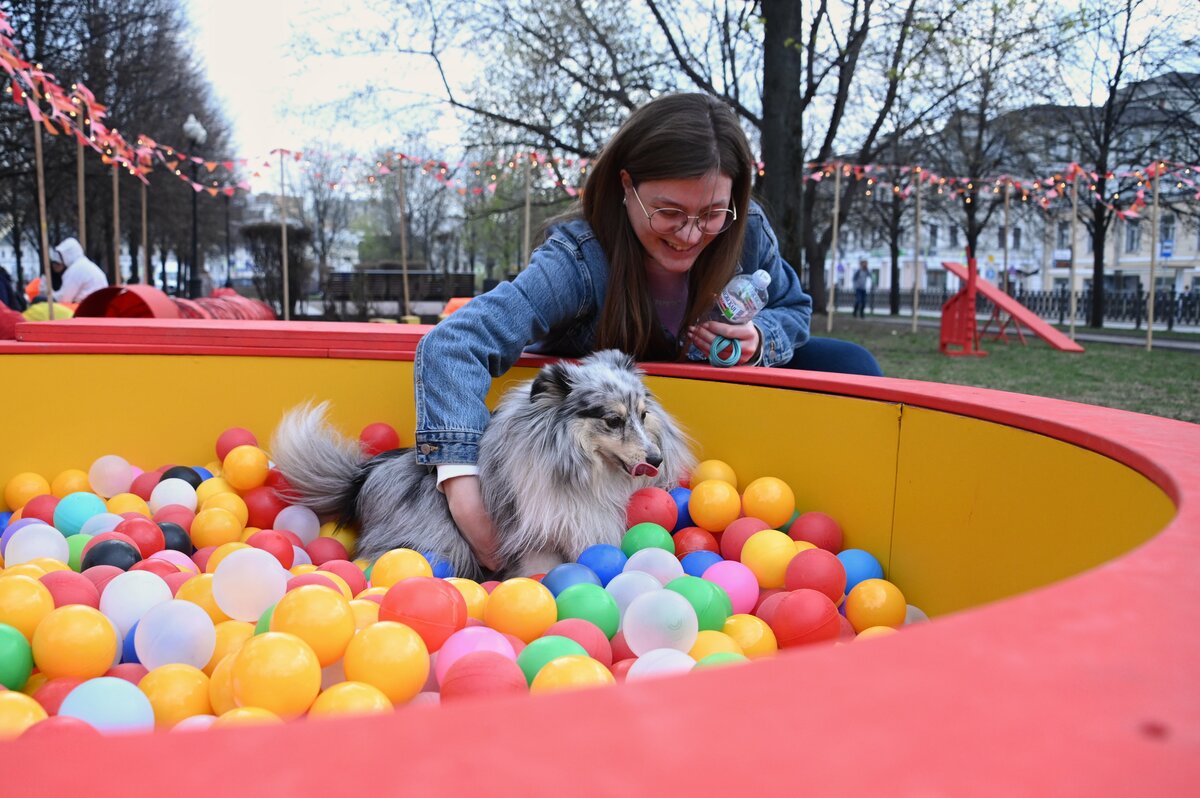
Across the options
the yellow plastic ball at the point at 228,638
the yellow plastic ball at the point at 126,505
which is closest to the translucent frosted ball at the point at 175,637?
the yellow plastic ball at the point at 228,638

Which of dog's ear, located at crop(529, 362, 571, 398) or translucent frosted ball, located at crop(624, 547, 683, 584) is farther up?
dog's ear, located at crop(529, 362, 571, 398)

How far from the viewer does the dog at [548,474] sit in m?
2.42

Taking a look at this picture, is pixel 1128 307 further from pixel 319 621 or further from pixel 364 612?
pixel 319 621

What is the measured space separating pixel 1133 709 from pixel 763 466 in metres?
2.34

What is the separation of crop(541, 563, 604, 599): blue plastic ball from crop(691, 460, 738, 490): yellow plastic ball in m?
0.71

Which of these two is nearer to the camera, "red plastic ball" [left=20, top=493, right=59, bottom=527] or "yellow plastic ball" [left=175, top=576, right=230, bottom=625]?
"yellow plastic ball" [left=175, top=576, right=230, bottom=625]

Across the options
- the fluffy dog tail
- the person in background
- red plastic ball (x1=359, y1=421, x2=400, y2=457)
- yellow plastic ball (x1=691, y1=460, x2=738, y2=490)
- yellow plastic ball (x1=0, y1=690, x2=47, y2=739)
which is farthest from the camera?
the person in background

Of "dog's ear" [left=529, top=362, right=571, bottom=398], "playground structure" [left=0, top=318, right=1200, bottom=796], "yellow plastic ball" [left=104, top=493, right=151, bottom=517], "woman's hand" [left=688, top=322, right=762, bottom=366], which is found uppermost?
"woman's hand" [left=688, top=322, right=762, bottom=366]

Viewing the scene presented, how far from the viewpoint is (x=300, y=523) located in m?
2.83

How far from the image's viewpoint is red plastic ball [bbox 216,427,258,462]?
322cm

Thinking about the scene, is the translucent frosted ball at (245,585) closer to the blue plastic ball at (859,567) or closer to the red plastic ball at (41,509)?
the red plastic ball at (41,509)

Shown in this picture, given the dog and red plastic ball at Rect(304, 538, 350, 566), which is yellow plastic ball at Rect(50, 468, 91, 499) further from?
the dog

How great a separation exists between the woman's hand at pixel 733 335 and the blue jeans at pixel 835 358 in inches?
13.3

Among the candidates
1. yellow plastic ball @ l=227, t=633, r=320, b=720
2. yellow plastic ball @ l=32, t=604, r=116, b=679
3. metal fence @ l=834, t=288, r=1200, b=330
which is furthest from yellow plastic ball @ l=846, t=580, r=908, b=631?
metal fence @ l=834, t=288, r=1200, b=330
